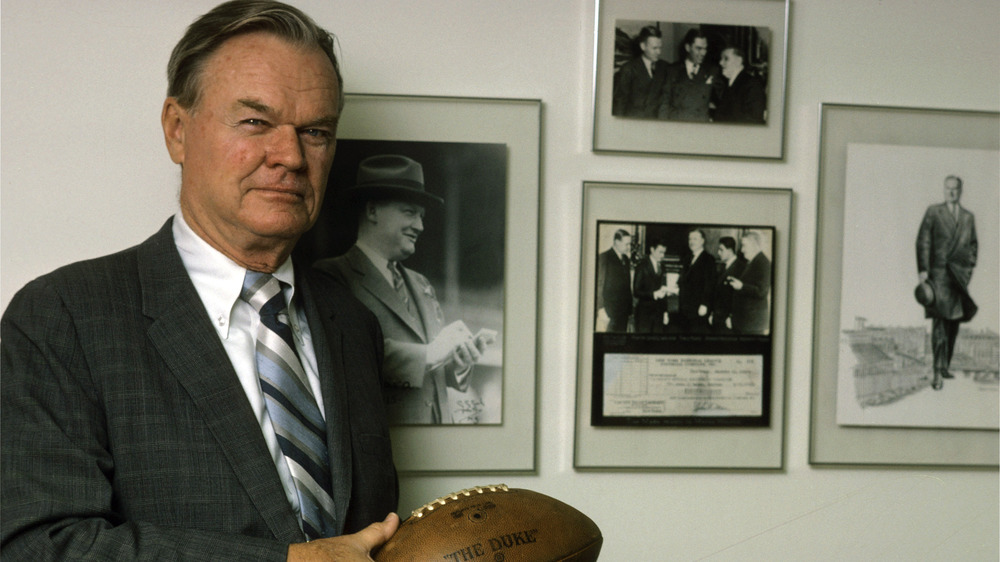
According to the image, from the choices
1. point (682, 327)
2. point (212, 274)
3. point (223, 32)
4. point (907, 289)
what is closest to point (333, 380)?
point (212, 274)

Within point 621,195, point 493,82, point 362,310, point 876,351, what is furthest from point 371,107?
point 876,351

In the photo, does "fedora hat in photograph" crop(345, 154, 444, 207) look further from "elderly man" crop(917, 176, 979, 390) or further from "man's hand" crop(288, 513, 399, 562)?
"elderly man" crop(917, 176, 979, 390)

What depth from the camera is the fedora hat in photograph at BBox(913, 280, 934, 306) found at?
1.40 metres

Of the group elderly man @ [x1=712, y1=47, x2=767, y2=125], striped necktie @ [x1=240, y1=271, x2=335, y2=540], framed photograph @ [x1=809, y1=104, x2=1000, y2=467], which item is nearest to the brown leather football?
striped necktie @ [x1=240, y1=271, x2=335, y2=540]

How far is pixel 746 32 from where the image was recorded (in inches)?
52.9

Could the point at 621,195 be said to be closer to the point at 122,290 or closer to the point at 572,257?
the point at 572,257

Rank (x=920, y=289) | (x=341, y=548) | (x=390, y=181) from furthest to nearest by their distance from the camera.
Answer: (x=920, y=289) → (x=390, y=181) → (x=341, y=548)

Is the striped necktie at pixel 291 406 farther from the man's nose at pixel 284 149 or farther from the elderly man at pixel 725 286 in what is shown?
the elderly man at pixel 725 286

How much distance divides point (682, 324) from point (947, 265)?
505mm

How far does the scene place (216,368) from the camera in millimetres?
921

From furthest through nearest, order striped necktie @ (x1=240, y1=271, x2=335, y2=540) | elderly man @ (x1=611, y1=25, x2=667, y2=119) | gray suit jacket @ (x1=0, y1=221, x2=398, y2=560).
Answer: elderly man @ (x1=611, y1=25, x2=667, y2=119) → striped necktie @ (x1=240, y1=271, x2=335, y2=540) → gray suit jacket @ (x1=0, y1=221, x2=398, y2=560)

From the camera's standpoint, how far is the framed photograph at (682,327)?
1.33m

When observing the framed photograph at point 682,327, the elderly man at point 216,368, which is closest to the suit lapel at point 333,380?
the elderly man at point 216,368

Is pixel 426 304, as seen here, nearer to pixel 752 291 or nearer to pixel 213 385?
pixel 213 385
